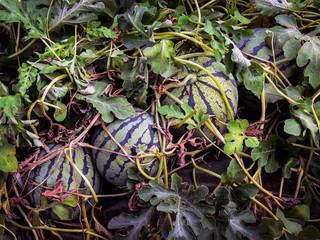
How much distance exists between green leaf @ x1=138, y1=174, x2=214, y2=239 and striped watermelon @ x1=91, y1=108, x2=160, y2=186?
0.15 meters

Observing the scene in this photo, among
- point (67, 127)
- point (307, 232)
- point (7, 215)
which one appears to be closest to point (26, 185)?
point (7, 215)

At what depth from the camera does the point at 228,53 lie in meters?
1.13

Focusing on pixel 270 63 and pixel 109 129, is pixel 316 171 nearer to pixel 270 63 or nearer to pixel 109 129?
pixel 270 63

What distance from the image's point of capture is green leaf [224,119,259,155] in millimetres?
1085

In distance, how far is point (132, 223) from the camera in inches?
43.5

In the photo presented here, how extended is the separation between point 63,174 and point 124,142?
0.90ft

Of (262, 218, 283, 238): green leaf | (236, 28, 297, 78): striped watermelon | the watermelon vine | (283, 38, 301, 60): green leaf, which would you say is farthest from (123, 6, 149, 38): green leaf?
(262, 218, 283, 238): green leaf

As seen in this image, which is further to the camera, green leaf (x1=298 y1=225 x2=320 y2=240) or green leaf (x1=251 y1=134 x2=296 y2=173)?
green leaf (x1=251 y1=134 x2=296 y2=173)

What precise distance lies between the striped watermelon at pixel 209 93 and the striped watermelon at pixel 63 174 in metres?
0.41

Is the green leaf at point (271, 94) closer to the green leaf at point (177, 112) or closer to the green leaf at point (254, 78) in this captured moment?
the green leaf at point (254, 78)

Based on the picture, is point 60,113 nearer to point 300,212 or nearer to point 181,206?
point 181,206

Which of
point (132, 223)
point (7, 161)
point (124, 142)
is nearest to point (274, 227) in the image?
point (132, 223)

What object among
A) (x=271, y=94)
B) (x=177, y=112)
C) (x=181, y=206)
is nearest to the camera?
(x=181, y=206)

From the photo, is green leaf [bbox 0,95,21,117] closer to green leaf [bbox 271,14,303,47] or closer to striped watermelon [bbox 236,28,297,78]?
striped watermelon [bbox 236,28,297,78]
